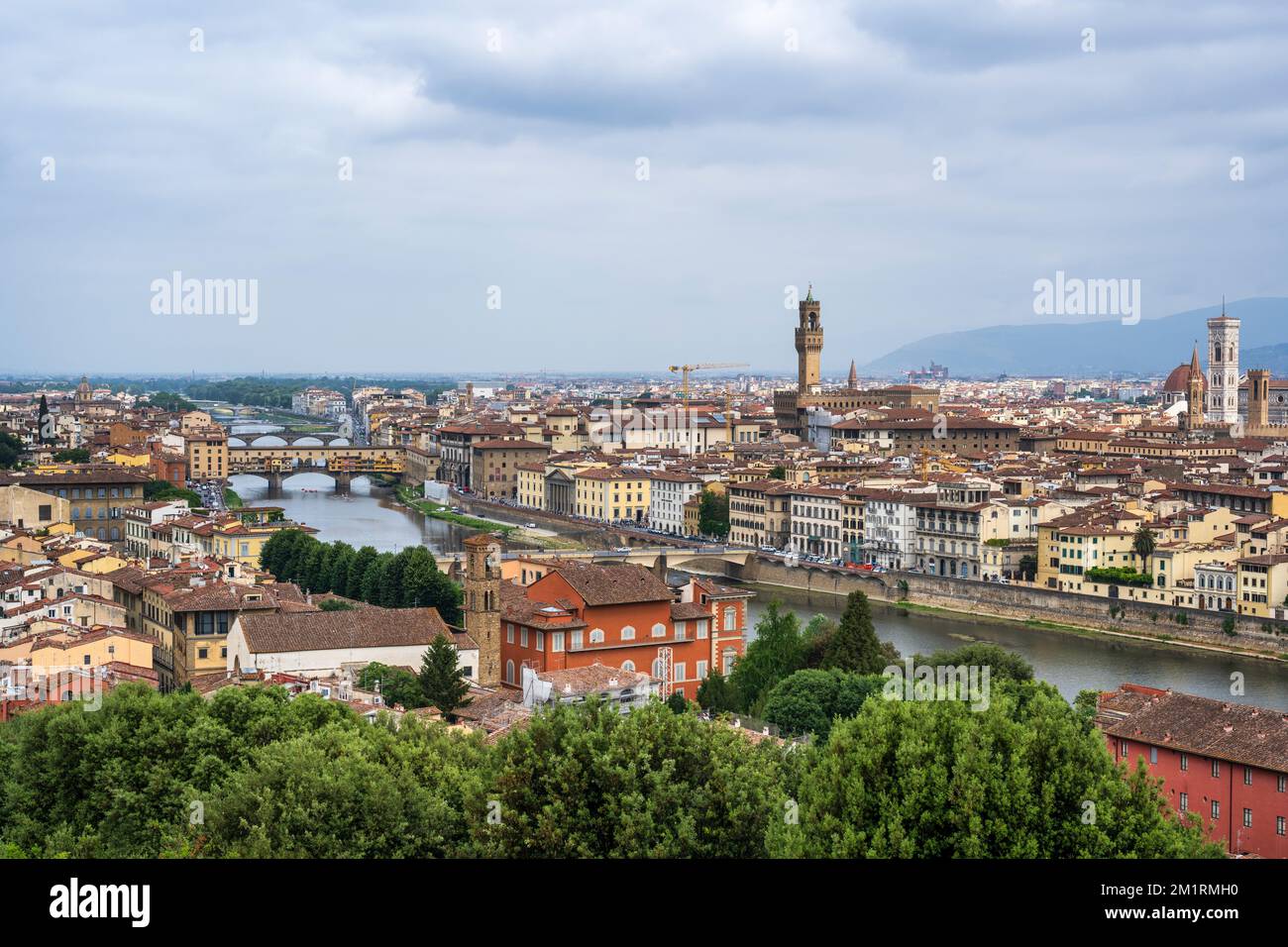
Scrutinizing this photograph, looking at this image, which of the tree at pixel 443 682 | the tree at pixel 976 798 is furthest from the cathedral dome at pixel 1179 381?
the tree at pixel 976 798

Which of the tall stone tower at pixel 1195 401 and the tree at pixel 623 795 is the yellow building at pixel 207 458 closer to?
the tall stone tower at pixel 1195 401

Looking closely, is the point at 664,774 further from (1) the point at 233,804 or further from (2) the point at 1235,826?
(2) the point at 1235,826

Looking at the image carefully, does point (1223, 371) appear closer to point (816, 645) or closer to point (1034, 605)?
point (1034, 605)

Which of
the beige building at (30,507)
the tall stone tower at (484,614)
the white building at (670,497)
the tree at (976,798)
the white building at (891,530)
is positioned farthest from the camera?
the white building at (670,497)

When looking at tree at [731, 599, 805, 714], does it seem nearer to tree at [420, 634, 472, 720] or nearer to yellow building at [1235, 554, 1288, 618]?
tree at [420, 634, 472, 720]

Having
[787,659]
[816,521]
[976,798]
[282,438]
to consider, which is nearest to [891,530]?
[816,521]
